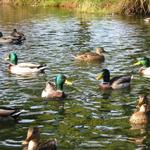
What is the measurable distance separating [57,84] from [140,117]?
4293 millimetres

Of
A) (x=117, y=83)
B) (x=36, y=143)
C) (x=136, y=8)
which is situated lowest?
(x=117, y=83)

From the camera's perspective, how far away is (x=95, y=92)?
17188 mm

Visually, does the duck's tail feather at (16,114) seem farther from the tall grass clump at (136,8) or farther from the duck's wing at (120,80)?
the tall grass clump at (136,8)

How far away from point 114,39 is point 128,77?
37.9ft

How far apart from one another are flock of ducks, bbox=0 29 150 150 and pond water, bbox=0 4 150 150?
0.85ft

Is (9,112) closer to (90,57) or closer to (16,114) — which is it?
(16,114)

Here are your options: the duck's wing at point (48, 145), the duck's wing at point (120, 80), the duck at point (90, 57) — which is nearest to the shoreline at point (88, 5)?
the duck at point (90, 57)

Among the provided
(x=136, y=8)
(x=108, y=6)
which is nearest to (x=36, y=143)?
(x=136, y=8)

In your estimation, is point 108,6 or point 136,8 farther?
point 108,6

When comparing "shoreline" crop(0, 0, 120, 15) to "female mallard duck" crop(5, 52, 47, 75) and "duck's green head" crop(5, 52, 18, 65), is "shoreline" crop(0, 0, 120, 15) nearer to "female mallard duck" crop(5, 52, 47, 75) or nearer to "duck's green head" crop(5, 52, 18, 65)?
"duck's green head" crop(5, 52, 18, 65)

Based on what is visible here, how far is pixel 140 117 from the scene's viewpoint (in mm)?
13406

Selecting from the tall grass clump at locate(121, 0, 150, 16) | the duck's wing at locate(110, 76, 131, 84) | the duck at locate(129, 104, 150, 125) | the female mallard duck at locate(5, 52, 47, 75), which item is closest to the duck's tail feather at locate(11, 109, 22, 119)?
the duck at locate(129, 104, 150, 125)

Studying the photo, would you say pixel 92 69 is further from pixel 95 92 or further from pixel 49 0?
pixel 49 0

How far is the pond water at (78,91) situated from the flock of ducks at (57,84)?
0.26m
